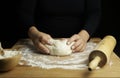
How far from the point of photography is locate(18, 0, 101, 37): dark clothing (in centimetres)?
140

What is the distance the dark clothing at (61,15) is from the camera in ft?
4.58

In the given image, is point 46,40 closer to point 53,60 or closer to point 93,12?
point 53,60

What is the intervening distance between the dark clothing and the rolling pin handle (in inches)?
17.9

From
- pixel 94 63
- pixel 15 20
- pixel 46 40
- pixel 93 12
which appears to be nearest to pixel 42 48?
pixel 46 40

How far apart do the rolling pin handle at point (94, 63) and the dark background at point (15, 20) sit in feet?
3.46

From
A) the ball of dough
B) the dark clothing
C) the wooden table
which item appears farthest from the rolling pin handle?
the dark clothing

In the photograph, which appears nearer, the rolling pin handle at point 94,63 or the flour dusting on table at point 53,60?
the rolling pin handle at point 94,63

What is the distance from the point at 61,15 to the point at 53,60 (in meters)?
0.47

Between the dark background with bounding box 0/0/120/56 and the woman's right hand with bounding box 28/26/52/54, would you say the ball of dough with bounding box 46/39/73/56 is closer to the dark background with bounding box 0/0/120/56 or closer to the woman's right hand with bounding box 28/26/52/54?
the woman's right hand with bounding box 28/26/52/54

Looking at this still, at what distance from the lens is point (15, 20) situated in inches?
Answer: 77.0

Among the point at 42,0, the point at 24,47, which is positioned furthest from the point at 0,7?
A: the point at 24,47

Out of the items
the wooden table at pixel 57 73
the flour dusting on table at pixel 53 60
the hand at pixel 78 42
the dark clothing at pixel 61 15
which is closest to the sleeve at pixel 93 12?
the dark clothing at pixel 61 15

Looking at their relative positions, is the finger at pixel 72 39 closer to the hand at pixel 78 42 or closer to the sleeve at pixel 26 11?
the hand at pixel 78 42

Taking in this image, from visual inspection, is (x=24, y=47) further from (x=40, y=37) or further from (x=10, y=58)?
(x=10, y=58)
